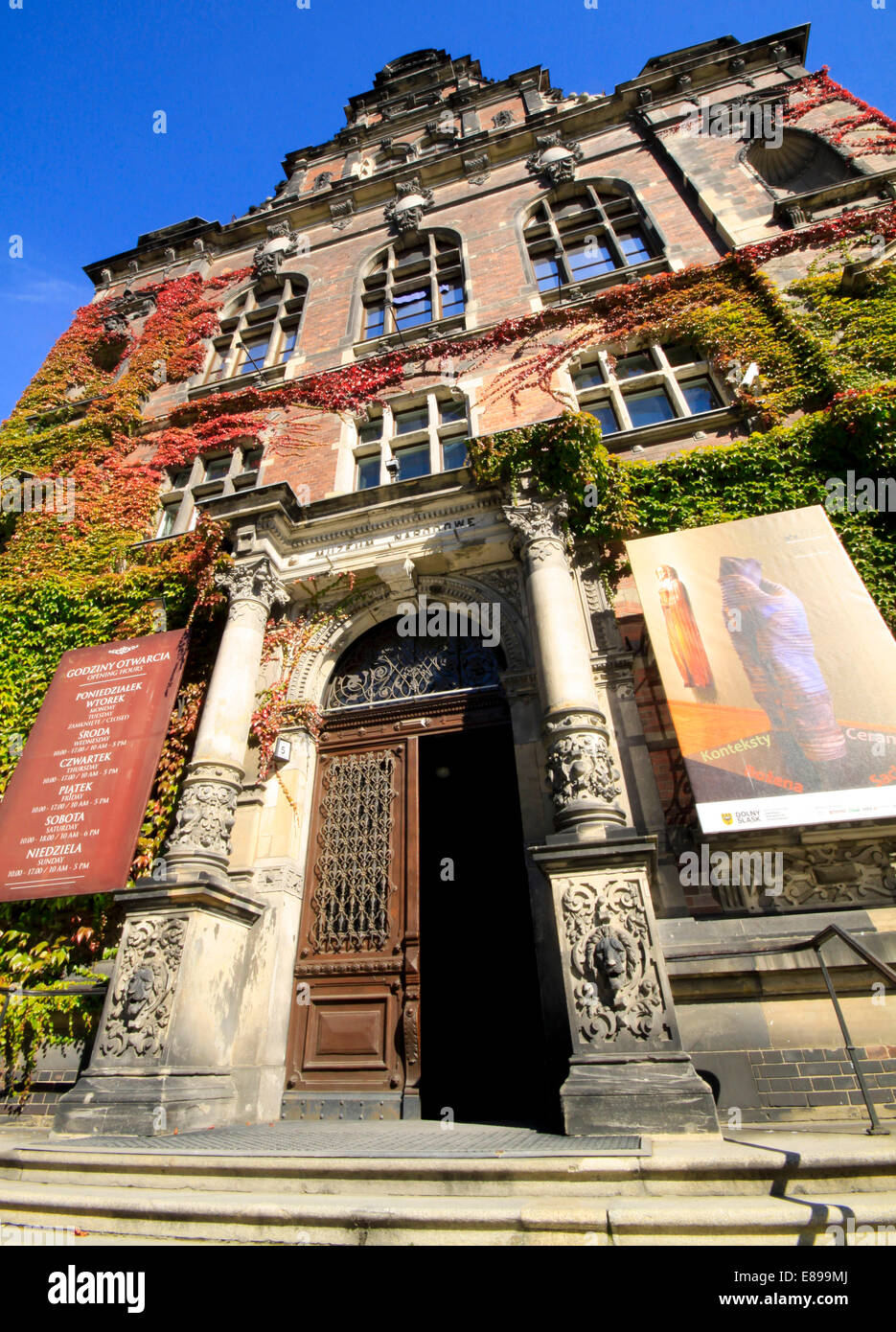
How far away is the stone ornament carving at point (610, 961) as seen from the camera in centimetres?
450

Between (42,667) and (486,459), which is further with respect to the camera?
(42,667)

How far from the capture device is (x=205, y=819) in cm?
650

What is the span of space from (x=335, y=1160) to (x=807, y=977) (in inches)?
154

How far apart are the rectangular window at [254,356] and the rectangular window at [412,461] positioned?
5.88 meters

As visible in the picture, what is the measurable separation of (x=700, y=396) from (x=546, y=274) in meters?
5.67

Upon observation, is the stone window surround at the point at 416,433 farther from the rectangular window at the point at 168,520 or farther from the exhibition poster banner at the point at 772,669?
the exhibition poster banner at the point at 772,669

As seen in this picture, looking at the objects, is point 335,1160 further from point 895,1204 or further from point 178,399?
point 178,399

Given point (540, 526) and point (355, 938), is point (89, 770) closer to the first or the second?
point (355, 938)

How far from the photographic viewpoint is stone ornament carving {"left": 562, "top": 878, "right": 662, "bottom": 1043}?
450 centimetres

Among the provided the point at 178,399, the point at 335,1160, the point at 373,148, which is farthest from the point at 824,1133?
the point at 373,148

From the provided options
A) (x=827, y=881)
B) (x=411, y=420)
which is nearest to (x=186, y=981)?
(x=827, y=881)

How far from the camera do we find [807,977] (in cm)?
509

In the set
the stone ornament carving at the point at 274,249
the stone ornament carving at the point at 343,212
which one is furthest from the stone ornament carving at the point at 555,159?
the stone ornament carving at the point at 274,249
